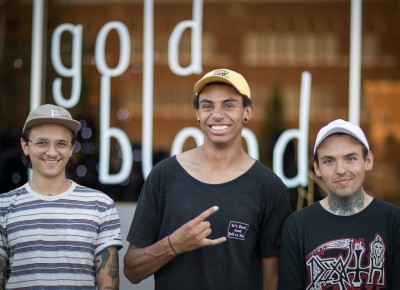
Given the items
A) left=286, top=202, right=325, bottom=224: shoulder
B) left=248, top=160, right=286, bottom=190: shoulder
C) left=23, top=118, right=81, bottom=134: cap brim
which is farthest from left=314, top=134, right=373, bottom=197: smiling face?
left=23, top=118, right=81, bottom=134: cap brim

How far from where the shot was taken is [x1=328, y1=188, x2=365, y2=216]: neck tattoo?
308 centimetres

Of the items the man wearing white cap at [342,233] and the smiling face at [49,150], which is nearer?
the man wearing white cap at [342,233]

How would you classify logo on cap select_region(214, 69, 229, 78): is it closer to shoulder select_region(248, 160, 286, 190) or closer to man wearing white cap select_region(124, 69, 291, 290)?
man wearing white cap select_region(124, 69, 291, 290)

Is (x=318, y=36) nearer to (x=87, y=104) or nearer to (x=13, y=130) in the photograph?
(x=87, y=104)

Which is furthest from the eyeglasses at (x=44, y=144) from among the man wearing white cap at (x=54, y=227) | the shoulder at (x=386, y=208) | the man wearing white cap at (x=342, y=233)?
the shoulder at (x=386, y=208)

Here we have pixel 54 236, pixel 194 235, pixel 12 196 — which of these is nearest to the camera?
pixel 194 235

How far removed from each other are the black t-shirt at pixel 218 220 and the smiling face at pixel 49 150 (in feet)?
1.45

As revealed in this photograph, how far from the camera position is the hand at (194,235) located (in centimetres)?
292

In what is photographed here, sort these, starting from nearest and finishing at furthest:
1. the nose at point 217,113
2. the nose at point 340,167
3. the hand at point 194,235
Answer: the hand at point 194,235, the nose at point 340,167, the nose at point 217,113

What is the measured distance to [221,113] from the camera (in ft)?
10.5

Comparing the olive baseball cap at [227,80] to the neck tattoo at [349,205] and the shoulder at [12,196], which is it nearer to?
the neck tattoo at [349,205]

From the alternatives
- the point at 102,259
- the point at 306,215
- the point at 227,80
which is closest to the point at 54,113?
the point at 102,259

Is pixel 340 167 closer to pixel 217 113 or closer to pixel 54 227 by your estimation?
pixel 217 113

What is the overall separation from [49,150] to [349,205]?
56.9 inches
